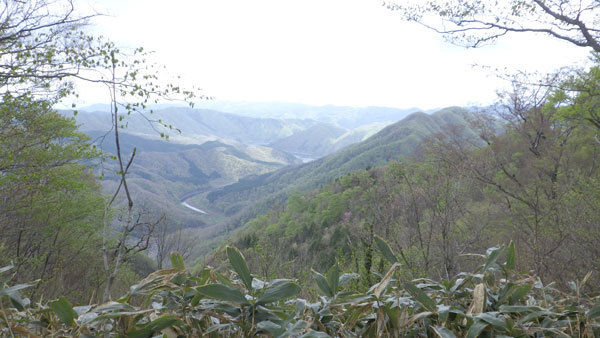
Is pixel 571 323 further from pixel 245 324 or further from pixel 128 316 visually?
pixel 128 316

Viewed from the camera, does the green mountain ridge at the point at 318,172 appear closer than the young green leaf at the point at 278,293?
No

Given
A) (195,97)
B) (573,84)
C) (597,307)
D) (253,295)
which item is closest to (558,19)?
(573,84)

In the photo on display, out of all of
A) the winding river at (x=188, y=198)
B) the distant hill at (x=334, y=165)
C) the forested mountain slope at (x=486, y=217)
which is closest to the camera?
the forested mountain slope at (x=486, y=217)

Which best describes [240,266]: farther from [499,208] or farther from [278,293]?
[499,208]

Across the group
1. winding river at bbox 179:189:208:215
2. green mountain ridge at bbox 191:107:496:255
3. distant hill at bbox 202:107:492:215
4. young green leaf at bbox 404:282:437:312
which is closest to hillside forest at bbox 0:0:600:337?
young green leaf at bbox 404:282:437:312

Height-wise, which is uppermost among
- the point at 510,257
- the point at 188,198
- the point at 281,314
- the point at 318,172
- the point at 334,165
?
the point at 510,257

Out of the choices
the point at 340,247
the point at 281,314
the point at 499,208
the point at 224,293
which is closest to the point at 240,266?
the point at 224,293

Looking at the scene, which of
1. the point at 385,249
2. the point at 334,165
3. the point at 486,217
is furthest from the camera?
the point at 334,165

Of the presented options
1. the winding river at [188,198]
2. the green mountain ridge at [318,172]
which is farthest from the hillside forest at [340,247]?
the winding river at [188,198]

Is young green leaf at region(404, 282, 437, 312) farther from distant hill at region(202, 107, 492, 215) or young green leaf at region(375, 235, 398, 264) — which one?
distant hill at region(202, 107, 492, 215)

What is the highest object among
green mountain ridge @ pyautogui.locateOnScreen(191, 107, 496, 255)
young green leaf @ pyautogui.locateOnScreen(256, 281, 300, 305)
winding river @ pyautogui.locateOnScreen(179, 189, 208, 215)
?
young green leaf @ pyautogui.locateOnScreen(256, 281, 300, 305)

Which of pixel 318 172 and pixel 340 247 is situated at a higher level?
pixel 340 247

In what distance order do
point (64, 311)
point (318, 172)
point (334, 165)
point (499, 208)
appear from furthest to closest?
point (318, 172)
point (334, 165)
point (499, 208)
point (64, 311)

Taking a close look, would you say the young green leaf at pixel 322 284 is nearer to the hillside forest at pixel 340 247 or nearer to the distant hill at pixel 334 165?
the hillside forest at pixel 340 247
